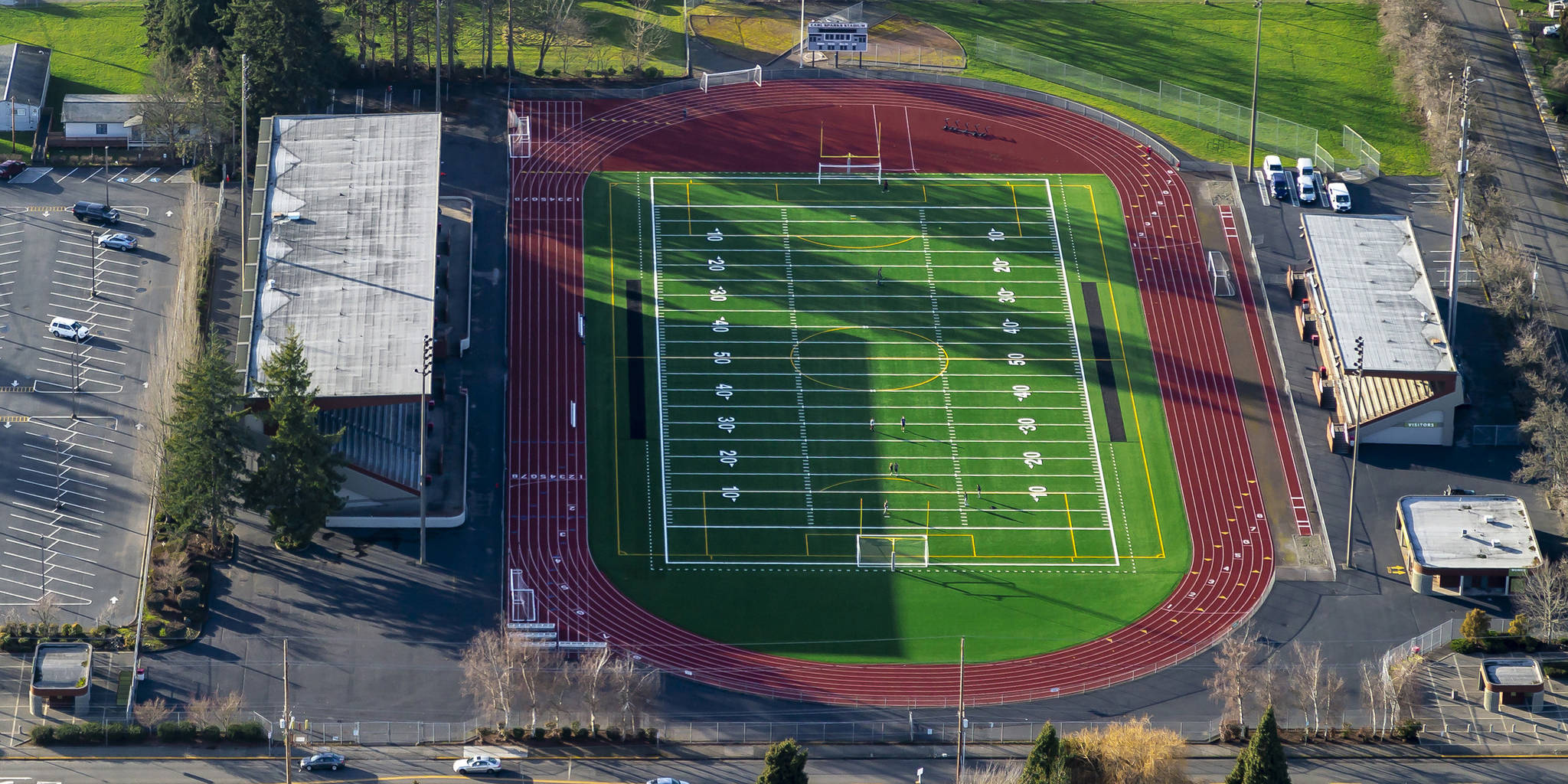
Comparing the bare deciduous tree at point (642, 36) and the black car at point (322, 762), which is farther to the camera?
the bare deciduous tree at point (642, 36)

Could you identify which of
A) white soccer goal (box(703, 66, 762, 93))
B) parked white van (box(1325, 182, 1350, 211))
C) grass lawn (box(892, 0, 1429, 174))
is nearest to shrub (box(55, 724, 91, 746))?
white soccer goal (box(703, 66, 762, 93))

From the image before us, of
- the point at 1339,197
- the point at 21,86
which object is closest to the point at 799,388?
the point at 1339,197

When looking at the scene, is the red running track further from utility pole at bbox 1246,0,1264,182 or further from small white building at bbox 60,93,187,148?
small white building at bbox 60,93,187,148

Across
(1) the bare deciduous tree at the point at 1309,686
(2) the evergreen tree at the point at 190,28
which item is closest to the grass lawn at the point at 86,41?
(2) the evergreen tree at the point at 190,28

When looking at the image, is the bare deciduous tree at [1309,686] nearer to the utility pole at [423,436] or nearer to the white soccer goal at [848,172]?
the white soccer goal at [848,172]

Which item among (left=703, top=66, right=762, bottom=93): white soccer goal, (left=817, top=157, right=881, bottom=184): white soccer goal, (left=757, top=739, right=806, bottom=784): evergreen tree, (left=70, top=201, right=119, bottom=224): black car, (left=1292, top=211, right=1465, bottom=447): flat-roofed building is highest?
(left=703, top=66, right=762, bottom=93): white soccer goal

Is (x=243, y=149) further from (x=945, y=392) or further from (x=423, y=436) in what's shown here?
(x=945, y=392)
